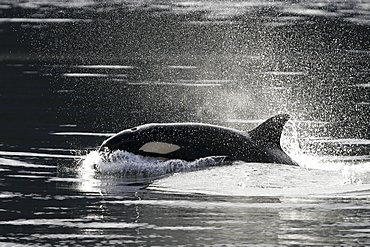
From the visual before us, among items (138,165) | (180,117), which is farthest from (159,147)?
(180,117)

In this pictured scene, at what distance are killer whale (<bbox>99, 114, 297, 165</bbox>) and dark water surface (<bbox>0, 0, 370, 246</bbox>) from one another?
0.29 m

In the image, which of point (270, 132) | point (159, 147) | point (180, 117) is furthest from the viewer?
point (180, 117)

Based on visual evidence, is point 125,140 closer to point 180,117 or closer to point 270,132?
point 270,132

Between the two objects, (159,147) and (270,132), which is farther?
(270,132)

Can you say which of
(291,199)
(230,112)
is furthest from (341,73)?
(291,199)

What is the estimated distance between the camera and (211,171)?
16.9 m

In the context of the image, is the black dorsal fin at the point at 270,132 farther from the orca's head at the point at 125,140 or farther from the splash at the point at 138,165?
the orca's head at the point at 125,140

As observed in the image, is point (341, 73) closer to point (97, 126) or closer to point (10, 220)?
point (97, 126)

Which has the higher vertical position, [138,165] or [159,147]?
[159,147]

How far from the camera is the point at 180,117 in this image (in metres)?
26.3

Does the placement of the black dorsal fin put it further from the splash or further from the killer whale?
the splash

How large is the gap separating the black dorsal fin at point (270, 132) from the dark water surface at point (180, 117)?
2.46 feet

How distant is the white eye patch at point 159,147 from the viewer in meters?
17.8

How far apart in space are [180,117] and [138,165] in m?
8.87
